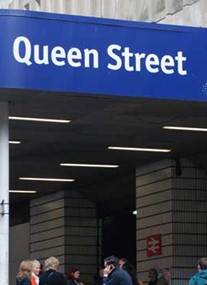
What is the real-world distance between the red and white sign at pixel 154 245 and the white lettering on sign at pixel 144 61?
9.40m

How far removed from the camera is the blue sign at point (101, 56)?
627 inches

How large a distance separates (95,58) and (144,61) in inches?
32.5

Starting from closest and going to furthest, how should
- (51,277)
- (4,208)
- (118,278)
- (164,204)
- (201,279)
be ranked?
(201,279) < (118,278) < (4,208) < (51,277) < (164,204)

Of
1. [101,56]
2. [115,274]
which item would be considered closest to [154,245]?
[101,56]

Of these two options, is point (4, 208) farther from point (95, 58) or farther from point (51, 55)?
point (95, 58)

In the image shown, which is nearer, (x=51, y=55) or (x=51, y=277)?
(x=51, y=55)

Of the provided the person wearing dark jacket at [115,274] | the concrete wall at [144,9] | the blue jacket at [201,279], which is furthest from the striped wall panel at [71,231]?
the blue jacket at [201,279]

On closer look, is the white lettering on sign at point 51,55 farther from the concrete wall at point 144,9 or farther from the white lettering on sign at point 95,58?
the concrete wall at point 144,9

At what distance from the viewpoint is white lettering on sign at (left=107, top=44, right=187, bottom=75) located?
642 inches

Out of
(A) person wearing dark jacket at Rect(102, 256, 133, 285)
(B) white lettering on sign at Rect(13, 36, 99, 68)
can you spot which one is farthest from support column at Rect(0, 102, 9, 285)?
(A) person wearing dark jacket at Rect(102, 256, 133, 285)

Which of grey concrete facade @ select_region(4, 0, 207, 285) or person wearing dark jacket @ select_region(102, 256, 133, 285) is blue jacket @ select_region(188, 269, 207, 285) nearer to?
person wearing dark jacket @ select_region(102, 256, 133, 285)

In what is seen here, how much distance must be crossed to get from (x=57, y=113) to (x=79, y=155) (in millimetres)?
Answer: 5904

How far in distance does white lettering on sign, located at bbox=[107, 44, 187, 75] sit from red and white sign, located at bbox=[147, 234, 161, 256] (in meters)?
9.40

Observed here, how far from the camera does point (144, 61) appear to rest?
16.5 m
